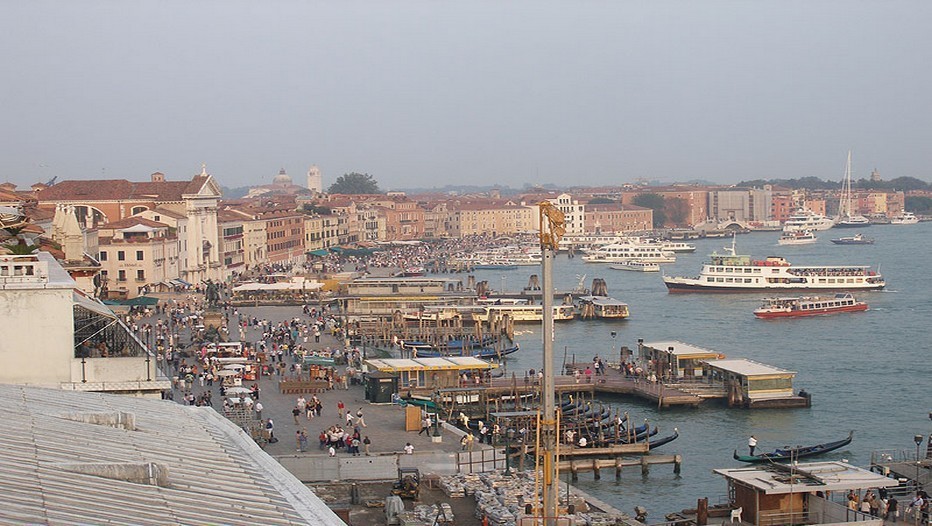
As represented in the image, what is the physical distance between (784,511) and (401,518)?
3.04 meters

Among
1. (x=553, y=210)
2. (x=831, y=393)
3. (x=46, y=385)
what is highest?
(x=553, y=210)

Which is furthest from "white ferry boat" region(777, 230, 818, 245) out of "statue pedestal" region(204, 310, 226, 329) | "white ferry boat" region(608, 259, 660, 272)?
"statue pedestal" region(204, 310, 226, 329)

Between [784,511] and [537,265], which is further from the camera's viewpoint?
[537,265]

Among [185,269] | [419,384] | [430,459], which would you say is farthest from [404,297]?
[430,459]

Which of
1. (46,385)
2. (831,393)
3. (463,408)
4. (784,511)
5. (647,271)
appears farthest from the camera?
(647,271)

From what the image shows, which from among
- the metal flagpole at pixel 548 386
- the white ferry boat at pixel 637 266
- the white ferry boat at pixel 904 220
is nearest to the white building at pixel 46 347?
the metal flagpole at pixel 548 386

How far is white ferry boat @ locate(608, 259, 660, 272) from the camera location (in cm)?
5419

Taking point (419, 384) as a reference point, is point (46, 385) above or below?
above

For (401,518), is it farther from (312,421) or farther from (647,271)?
(647,271)

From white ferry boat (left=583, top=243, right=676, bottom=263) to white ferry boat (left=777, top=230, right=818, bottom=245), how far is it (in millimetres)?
17005

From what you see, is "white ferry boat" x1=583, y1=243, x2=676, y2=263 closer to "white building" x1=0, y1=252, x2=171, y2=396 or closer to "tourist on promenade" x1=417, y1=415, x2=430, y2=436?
"tourist on promenade" x1=417, y1=415, x2=430, y2=436

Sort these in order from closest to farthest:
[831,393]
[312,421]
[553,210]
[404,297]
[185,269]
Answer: [553,210], [312,421], [831,393], [404,297], [185,269]

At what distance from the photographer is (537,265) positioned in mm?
56875

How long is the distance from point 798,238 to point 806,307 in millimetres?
42066
